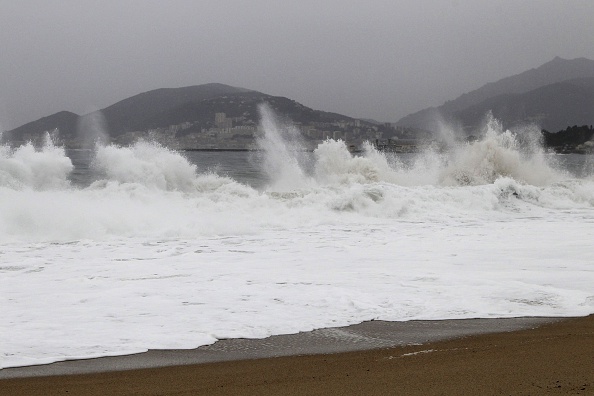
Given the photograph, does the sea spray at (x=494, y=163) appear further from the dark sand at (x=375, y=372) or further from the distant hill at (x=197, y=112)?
the distant hill at (x=197, y=112)

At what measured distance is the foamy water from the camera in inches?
229

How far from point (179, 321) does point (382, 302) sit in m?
2.22

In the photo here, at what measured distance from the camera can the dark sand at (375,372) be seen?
12.5ft

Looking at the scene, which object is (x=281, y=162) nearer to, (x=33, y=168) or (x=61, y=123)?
(x=33, y=168)

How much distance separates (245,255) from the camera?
10.0m

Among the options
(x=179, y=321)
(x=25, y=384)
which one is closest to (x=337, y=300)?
(x=179, y=321)

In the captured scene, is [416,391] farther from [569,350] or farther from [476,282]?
[476,282]

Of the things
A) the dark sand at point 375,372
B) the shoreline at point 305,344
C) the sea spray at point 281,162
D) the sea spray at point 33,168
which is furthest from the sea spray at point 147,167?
the dark sand at point 375,372

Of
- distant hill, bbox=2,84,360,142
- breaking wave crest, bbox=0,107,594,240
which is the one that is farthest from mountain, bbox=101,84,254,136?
breaking wave crest, bbox=0,107,594,240

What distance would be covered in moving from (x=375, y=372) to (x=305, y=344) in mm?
979

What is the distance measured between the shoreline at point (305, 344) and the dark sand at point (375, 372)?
0.08 ft

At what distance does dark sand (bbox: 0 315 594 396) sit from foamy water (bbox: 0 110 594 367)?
0.57m

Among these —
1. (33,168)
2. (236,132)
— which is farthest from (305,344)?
(236,132)

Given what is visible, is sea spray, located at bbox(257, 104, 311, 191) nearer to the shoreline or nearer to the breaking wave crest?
the breaking wave crest
